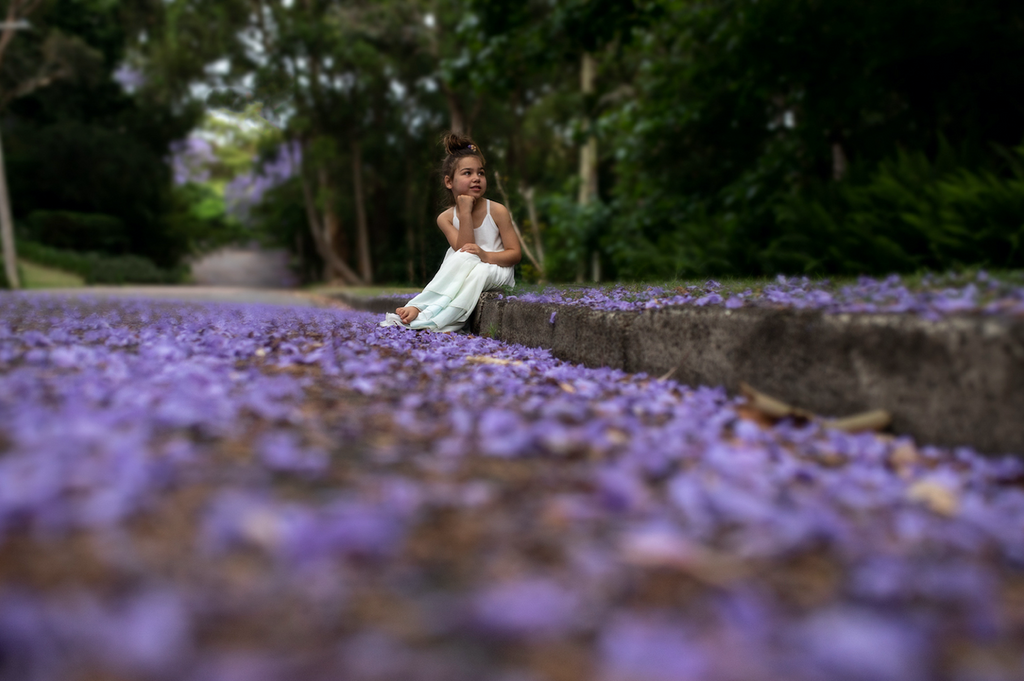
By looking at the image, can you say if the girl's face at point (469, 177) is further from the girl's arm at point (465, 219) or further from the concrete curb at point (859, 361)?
the concrete curb at point (859, 361)

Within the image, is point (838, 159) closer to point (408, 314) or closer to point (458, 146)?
point (458, 146)

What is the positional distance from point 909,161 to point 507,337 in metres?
5.00

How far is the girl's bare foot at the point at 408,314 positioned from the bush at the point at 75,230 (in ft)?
83.6

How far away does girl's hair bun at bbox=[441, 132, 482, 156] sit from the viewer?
15.7 ft

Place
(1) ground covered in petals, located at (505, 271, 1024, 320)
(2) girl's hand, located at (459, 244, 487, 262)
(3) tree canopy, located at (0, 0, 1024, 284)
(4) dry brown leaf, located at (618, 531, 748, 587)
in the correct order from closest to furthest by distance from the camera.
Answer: (4) dry brown leaf, located at (618, 531, 748, 587) → (1) ground covered in petals, located at (505, 271, 1024, 320) → (2) girl's hand, located at (459, 244, 487, 262) → (3) tree canopy, located at (0, 0, 1024, 284)

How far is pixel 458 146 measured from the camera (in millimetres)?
4852

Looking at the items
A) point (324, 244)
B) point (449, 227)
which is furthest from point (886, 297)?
point (324, 244)

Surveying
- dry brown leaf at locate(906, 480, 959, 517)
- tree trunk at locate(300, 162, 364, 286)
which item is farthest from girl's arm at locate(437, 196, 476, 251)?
tree trunk at locate(300, 162, 364, 286)

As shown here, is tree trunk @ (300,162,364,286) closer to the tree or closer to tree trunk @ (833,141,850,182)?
the tree

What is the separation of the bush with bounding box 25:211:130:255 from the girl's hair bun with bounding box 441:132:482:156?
2510 cm

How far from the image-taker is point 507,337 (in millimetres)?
3828

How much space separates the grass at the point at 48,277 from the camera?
769 inches

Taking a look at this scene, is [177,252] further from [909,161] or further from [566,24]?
[909,161]

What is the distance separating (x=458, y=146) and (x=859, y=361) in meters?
3.73
